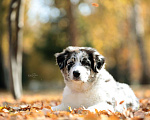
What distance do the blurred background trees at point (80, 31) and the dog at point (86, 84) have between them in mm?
4576

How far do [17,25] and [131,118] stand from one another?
6819 mm

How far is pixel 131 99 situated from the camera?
5988 millimetres

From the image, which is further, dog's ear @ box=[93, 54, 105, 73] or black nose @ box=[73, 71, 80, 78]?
dog's ear @ box=[93, 54, 105, 73]

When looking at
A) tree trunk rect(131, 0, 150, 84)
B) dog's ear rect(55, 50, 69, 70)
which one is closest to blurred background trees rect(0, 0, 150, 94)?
tree trunk rect(131, 0, 150, 84)

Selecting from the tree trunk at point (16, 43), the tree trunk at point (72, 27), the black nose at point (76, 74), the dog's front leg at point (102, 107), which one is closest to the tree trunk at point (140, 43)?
the tree trunk at point (72, 27)

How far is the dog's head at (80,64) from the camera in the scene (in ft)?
16.2

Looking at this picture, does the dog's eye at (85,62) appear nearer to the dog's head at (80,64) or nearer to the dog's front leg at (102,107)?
the dog's head at (80,64)

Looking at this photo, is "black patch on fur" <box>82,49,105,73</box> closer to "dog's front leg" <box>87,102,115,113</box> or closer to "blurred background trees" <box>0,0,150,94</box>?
"dog's front leg" <box>87,102,115,113</box>

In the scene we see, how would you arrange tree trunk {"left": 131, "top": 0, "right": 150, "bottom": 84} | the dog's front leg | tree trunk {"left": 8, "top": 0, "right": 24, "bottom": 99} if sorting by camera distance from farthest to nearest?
tree trunk {"left": 131, "top": 0, "right": 150, "bottom": 84} → tree trunk {"left": 8, "top": 0, "right": 24, "bottom": 99} → the dog's front leg

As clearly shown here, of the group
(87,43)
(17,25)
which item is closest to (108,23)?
(87,43)

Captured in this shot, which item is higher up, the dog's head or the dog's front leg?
the dog's head

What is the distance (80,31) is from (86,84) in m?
16.6

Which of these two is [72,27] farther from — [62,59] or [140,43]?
[62,59]

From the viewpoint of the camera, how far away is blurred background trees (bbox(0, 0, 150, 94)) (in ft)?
59.0
